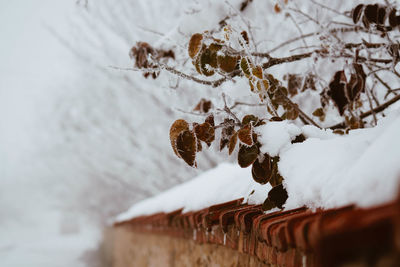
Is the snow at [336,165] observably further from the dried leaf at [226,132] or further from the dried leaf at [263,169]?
the dried leaf at [226,132]

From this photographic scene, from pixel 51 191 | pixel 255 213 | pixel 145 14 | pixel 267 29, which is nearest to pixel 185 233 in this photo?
pixel 255 213

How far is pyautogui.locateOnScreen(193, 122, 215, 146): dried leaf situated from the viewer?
1364mm

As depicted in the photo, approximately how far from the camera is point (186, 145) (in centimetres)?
133

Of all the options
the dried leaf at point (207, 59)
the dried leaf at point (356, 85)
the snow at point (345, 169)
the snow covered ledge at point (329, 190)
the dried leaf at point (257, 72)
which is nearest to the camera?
the snow covered ledge at point (329, 190)

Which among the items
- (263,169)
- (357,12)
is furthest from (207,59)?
(357,12)

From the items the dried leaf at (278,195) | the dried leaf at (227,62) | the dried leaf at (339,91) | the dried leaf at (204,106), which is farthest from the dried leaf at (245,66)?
the dried leaf at (204,106)

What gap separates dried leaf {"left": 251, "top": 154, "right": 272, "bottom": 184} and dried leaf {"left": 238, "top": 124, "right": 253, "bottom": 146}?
108 mm

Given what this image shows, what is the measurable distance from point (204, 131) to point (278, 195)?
1.25 feet

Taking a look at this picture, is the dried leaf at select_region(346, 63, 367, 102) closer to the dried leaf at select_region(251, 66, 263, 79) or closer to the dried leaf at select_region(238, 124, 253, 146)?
the dried leaf at select_region(251, 66, 263, 79)

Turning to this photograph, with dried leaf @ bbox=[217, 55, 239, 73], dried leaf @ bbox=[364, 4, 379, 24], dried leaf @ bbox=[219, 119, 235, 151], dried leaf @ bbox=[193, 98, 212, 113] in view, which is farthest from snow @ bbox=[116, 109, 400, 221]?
dried leaf @ bbox=[364, 4, 379, 24]

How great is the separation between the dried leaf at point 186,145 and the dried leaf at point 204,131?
0.12ft

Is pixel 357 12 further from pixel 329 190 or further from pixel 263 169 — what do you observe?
pixel 329 190

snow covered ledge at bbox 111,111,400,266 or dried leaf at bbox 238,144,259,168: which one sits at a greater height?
dried leaf at bbox 238,144,259,168

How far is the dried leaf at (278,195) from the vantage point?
1.24 m
